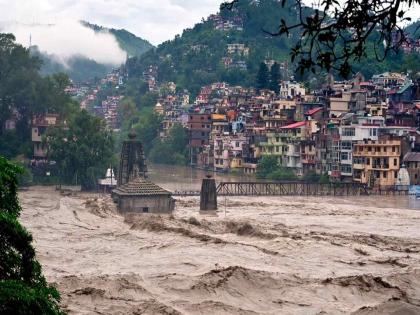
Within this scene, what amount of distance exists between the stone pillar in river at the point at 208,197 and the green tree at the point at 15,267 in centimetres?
3676

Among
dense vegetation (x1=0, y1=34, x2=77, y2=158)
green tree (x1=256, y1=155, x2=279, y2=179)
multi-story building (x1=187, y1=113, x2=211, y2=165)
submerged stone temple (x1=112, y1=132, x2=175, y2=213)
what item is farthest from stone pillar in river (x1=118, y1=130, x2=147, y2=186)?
multi-story building (x1=187, y1=113, x2=211, y2=165)

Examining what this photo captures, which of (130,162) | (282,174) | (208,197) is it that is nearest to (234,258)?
(208,197)

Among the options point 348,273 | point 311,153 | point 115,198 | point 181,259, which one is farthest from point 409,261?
point 311,153

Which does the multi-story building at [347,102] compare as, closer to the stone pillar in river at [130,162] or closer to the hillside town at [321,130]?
the hillside town at [321,130]

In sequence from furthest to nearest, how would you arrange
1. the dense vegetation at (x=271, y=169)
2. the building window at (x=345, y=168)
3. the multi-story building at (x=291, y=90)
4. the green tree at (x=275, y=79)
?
the green tree at (x=275, y=79) → the multi-story building at (x=291, y=90) → the dense vegetation at (x=271, y=169) → the building window at (x=345, y=168)

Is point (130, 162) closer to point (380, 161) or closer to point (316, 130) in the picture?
point (380, 161)

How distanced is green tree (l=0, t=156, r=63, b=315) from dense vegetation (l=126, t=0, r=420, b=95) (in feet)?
363

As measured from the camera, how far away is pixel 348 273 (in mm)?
29000

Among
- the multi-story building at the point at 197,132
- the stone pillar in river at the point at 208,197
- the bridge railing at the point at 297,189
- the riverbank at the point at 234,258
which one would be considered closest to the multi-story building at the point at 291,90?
the multi-story building at the point at 197,132

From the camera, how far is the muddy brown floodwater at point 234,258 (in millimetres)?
23500

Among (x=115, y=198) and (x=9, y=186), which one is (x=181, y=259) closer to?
(x=9, y=186)

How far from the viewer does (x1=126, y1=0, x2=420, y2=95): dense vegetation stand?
440 ft

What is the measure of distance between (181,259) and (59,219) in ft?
55.2

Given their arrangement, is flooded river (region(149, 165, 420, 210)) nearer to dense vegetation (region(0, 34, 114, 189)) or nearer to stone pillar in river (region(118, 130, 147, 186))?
dense vegetation (region(0, 34, 114, 189))
